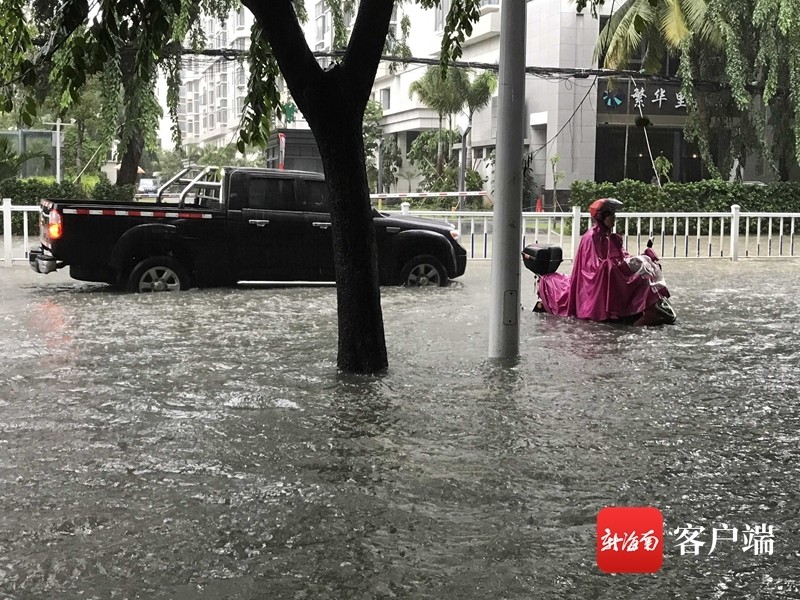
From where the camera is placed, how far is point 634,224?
2466cm

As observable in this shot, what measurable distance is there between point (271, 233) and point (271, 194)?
546 mm

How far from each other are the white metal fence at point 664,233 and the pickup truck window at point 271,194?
12.6 feet

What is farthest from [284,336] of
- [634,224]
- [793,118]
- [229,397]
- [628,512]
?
[793,118]

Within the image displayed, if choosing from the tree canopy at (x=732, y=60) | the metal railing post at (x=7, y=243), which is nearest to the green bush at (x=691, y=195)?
the tree canopy at (x=732, y=60)

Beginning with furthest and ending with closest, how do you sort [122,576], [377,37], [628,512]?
[377,37] < [628,512] < [122,576]

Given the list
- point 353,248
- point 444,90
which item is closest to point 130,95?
point 353,248

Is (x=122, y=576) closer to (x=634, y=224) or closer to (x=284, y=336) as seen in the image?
(x=284, y=336)

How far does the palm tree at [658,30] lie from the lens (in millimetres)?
26114

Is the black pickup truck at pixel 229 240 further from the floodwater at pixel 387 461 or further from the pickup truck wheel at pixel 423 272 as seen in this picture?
the floodwater at pixel 387 461

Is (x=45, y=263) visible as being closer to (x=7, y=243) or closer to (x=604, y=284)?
(x=7, y=243)

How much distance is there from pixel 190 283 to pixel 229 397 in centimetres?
681

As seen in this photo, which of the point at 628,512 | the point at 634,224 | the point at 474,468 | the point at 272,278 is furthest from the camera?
the point at 634,224

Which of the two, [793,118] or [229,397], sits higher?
[793,118]

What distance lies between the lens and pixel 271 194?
1430 centimetres
